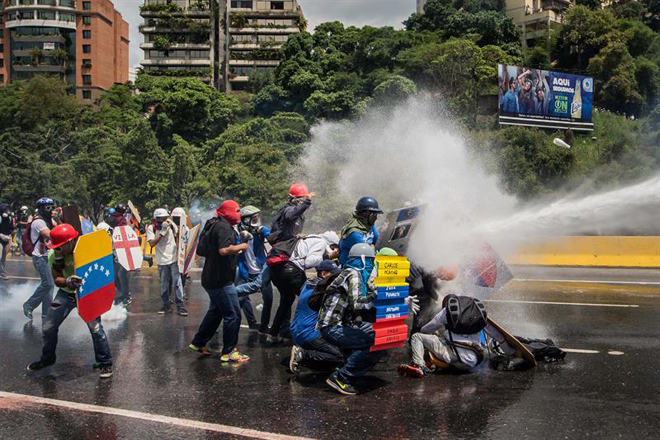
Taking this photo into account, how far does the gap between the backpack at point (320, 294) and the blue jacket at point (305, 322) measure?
0.35 feet

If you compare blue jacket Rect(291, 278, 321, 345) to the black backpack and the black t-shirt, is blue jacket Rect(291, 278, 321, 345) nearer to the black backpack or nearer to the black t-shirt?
the black t-shirt

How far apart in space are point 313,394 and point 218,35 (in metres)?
83.1

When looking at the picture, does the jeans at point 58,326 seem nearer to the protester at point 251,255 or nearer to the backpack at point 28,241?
the protester at point 251,255

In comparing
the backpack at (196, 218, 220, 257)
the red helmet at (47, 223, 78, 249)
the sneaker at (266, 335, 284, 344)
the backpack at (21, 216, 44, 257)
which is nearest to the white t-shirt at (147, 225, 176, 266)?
the backpack at (21, 216, 44, 257)

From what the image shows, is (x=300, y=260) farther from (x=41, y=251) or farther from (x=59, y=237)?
(x=41, y=251)

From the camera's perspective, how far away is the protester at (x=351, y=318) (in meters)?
6.14

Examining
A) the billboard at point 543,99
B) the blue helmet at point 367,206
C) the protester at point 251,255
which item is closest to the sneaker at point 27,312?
the protester at point 251,255

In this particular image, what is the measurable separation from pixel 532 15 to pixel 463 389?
75.0 meters

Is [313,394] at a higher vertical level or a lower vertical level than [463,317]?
lower

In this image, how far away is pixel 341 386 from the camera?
6.20 metres

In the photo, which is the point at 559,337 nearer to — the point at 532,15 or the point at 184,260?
the point at 184,260

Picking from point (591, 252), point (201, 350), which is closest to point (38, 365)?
point (201, 350)

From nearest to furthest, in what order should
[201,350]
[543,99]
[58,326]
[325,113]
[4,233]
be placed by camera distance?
[58,326]
[201,350]
[4,233]
[543,99]
[325,113]

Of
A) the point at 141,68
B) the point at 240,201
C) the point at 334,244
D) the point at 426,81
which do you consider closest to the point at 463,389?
the point at 334,244
